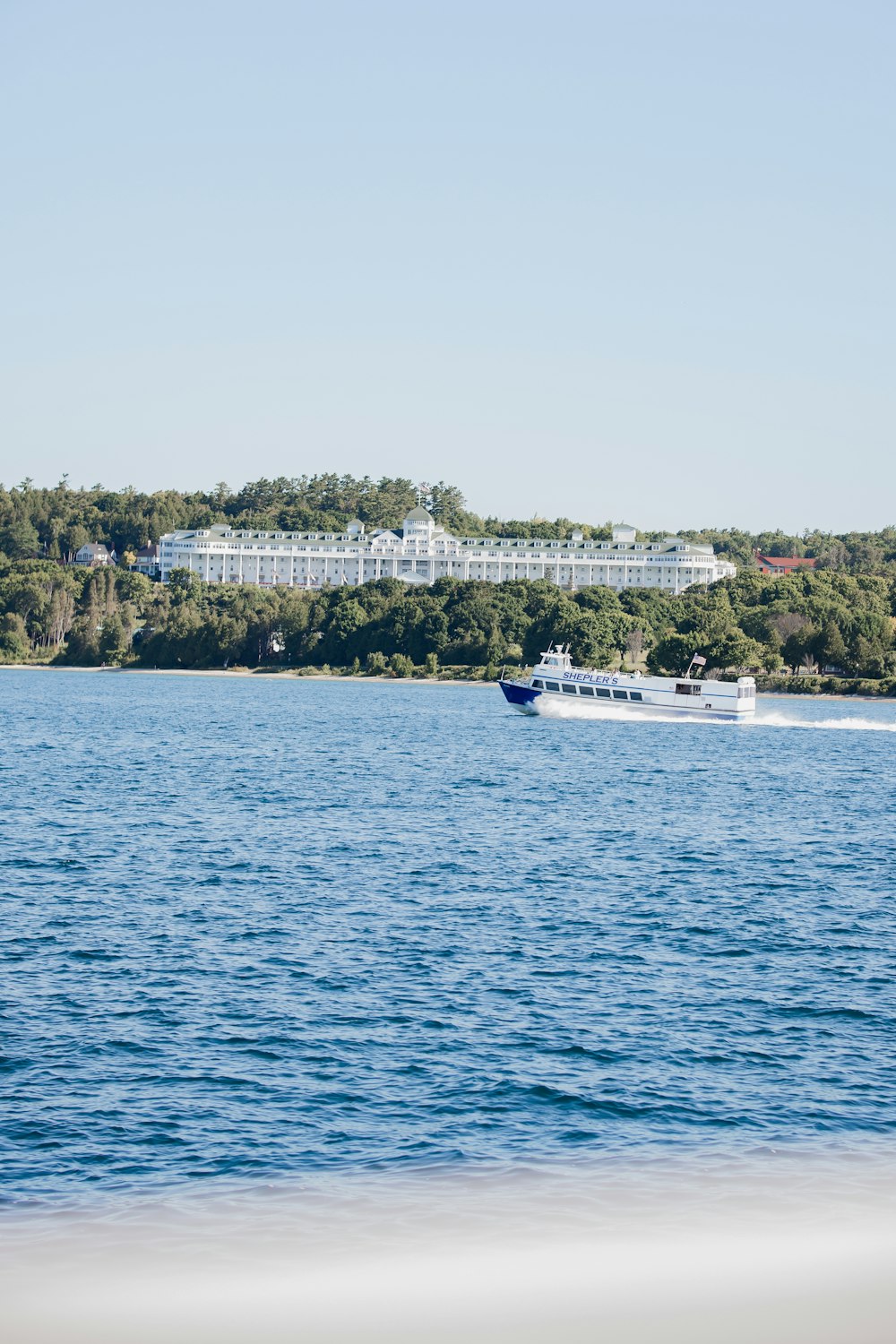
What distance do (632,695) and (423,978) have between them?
8177 cm

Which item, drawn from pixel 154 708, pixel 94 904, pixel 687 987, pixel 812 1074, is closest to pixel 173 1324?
pixel 812 1074

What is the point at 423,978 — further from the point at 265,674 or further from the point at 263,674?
the point at 263,674

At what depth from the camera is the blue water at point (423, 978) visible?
731 inches

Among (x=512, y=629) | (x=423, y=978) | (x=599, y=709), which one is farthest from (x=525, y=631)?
(x=423, y=978)

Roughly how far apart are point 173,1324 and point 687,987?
14227mm

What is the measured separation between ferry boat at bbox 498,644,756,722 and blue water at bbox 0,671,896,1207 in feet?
141

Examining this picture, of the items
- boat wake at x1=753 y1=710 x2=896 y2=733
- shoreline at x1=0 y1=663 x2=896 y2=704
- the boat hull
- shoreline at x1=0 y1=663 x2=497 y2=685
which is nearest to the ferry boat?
the boat hull

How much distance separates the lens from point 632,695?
106688mm

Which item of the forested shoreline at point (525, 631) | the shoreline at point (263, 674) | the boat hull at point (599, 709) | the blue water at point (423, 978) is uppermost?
the forested shoreline at point (525, 631)

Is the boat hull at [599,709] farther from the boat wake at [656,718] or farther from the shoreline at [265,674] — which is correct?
the shoreline at [265,674]

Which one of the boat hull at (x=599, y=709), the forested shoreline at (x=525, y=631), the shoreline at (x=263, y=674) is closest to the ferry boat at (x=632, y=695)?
the boat hull at (x=599, y=709)

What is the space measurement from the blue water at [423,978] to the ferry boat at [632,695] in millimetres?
43061

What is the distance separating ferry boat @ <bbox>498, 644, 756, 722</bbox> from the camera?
104 m

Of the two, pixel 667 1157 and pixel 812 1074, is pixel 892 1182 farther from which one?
pixel 812 1074
